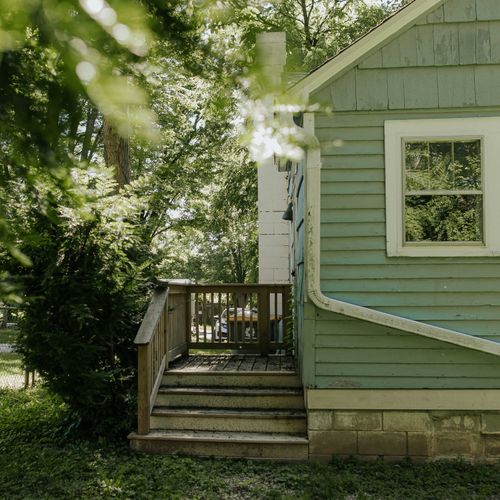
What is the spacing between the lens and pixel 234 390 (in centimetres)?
604

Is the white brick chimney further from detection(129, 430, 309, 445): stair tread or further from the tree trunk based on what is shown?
detection(129, 430, 309, 445): stair tread

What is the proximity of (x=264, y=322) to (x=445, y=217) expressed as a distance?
3.40 meters

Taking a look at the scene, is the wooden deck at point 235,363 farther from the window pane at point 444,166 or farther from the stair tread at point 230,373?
the window pane at point 444,166

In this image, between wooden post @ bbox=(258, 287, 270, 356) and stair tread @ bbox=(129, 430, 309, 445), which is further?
wooden post @ bbox=(258, 287, 270, 356)

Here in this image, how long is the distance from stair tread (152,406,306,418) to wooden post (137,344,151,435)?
0.69 feet

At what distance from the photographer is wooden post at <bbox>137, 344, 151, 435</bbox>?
17.9 ft

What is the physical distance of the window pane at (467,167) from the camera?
5188 millimetres

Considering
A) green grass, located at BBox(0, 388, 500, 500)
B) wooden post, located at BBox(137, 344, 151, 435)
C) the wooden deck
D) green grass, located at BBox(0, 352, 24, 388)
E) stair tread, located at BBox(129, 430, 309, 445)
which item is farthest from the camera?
green grass, located at BBox(0, 352, 24, 388)

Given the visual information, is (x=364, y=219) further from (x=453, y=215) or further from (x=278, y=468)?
(x=278, y=468)

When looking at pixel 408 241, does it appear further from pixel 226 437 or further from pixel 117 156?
pixel 117 156

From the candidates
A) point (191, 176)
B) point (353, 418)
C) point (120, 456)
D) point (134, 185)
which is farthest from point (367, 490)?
point (191, 176)

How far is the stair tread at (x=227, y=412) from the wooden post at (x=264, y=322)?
2.01 metres

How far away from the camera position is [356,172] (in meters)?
5.32

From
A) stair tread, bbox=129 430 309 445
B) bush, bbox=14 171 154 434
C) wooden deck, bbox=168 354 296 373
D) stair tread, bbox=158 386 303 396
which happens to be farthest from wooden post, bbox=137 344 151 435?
wooden deck, bbox=168 354 296 373
